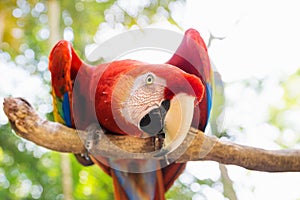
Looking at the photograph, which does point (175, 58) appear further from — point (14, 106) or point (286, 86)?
point (286, 86)

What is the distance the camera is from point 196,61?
111 centimetres

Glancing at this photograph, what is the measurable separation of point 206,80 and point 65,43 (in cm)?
39

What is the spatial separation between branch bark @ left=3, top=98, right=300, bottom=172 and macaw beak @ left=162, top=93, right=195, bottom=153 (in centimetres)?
3

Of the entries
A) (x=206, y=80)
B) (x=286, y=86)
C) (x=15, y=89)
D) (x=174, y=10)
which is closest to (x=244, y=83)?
(x=286, y=86)

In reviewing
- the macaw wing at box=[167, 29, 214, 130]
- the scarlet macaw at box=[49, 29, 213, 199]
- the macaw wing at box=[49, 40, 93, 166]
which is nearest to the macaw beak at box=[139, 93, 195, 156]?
the scarlet macaw at box=[49, 29, 213, 199]

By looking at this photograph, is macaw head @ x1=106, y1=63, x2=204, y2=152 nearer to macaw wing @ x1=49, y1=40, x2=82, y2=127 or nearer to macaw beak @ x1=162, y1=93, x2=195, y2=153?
macaw beak @ x1=162, y1=93, x2=195, y2=153

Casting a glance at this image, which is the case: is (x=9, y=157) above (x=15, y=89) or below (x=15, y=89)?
below

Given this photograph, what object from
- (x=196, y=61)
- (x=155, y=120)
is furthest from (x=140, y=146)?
(x=196, y=61)

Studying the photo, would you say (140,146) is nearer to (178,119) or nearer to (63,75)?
(178,119)

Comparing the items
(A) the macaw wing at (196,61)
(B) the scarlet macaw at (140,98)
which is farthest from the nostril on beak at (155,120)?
(A) the macaw wing at (196,61)

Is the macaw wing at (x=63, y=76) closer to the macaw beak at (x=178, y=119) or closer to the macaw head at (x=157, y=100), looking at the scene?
the macaw head at (x=157, y=100)

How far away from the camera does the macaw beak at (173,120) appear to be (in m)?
0.93

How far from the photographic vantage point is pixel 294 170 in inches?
39.7

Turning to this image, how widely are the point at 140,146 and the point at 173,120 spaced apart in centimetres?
10
